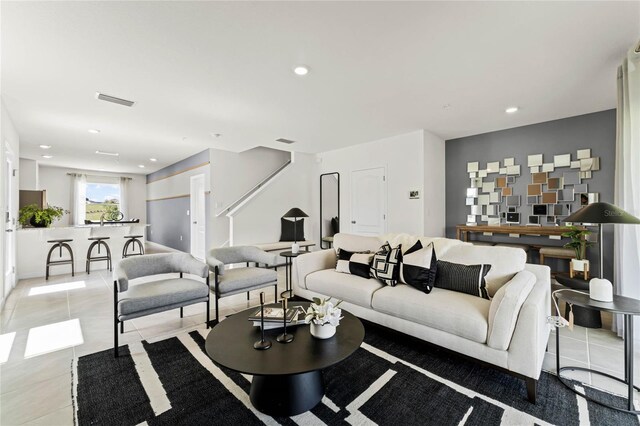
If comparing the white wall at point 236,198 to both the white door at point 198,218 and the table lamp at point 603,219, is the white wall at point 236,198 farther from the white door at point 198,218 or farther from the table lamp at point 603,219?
the table lamp at point 603,219

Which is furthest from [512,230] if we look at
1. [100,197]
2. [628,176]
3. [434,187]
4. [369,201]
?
[100,197]

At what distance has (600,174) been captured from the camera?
4.08 m

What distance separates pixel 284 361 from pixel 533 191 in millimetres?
5072

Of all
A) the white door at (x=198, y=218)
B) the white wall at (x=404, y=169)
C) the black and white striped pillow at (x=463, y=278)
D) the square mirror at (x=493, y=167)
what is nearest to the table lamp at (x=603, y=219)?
the black and white striped pillow at (x=463, y=278)

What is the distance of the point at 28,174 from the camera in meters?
7.43

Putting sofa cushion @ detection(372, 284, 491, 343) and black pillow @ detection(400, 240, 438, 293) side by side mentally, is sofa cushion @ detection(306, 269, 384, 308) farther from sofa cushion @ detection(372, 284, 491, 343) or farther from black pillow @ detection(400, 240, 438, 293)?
black pillow @ detection(400, 240, 438, 293)

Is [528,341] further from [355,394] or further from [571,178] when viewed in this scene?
[571,178]

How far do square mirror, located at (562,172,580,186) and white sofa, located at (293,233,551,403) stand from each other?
288cm

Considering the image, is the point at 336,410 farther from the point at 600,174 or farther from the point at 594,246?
the point at 600,174

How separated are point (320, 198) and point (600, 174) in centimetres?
504

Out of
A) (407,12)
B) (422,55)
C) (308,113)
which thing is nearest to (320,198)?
(308,113)

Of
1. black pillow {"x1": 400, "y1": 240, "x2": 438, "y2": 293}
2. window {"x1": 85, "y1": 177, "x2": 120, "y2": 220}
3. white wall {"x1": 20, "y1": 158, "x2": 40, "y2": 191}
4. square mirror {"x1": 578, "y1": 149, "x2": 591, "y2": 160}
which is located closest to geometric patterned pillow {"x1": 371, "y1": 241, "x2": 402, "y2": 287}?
black pillow {"x1": 400, "y1": 240, "x2": 438, "y2": 293}

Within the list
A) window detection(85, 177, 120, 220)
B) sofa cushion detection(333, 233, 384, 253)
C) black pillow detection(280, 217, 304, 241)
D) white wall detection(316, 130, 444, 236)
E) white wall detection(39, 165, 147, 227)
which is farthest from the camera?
window detection(85, 177, 120, 220)

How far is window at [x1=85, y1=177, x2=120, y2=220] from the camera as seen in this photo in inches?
366
